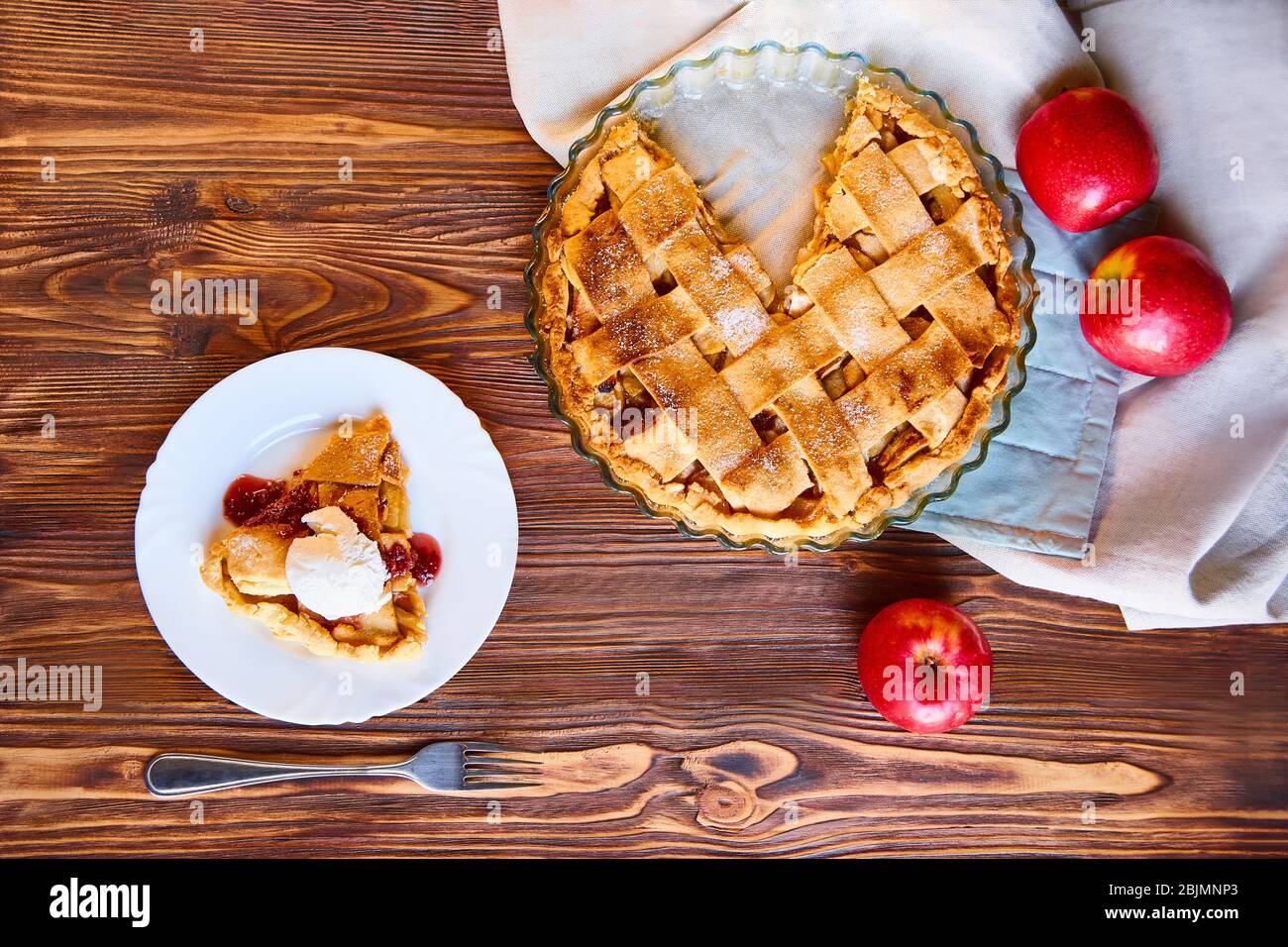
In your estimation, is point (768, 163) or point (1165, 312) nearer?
point (1165, 312)

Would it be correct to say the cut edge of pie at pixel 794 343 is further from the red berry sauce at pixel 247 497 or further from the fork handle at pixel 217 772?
the fork handle at pixel 217 772

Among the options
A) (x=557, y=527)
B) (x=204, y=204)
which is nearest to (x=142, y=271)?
(x=204, y=204)

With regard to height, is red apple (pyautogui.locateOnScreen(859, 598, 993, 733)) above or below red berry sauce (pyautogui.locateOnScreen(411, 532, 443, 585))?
below

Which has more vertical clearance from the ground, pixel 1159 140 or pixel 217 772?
pixel 1159 140

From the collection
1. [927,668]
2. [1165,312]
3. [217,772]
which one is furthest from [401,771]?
[1165,312]

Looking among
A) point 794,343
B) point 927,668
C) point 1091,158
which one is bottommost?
point 927,668

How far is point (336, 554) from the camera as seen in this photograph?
1.18 meters

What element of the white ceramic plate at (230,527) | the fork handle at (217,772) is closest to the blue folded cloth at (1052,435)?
the white ceramic plate at (230,527)

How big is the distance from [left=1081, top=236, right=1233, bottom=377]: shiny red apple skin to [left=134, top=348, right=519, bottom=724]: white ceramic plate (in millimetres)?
825

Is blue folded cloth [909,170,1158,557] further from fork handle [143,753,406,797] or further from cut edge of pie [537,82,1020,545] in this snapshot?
fork handle [143,753,406,797]

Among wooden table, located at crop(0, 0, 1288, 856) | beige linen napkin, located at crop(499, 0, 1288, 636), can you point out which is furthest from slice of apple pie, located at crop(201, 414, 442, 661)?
beige linen napkin, located at crop(499, 0, 1288, 636)

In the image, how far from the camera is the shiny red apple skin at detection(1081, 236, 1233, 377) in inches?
44.8

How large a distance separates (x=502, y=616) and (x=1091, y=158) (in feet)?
3.23

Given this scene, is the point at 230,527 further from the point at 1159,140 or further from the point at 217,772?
the point at 1159,140
